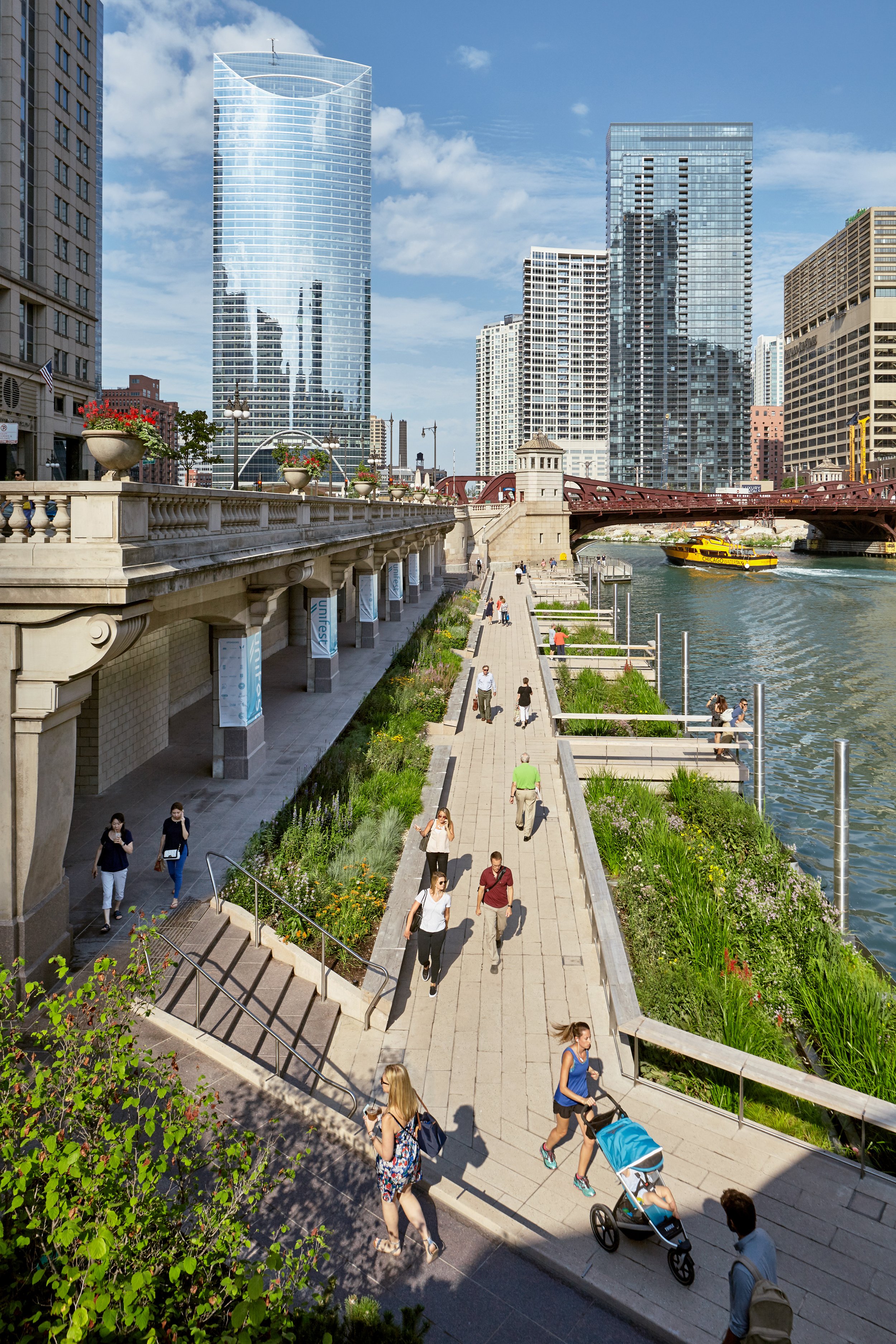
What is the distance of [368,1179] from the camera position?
705 cm

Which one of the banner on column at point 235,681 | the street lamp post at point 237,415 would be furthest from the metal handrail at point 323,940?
the street lamp post at point 237,415

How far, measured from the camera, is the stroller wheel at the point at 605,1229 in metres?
6.34

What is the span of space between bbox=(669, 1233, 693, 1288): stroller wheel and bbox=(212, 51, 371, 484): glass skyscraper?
158036 mm

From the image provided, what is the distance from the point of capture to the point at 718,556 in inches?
3871

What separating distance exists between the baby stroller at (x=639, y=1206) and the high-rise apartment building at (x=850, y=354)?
521 feet

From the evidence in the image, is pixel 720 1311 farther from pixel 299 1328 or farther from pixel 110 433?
pixel 110 433

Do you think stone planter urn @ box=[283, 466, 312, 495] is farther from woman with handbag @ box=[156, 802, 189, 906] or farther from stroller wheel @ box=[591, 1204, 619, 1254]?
stroller wheel @ box=[591, 1204, 619, 1254]

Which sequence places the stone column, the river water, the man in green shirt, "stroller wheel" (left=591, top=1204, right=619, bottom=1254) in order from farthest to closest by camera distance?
the river water, the stone column, the man in green shirt, "stroller wheel" (left=591, top=1204, right=619, bottom=1254)

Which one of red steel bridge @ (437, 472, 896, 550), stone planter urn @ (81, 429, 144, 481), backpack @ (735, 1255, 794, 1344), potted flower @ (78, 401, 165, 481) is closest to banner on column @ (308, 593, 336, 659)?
potted flower @ (78, 401, 165, 481)

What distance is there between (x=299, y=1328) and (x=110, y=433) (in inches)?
286

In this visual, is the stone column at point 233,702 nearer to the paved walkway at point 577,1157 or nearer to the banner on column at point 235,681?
the banner on column at point 235,681

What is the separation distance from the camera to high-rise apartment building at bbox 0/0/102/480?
41.9 meters

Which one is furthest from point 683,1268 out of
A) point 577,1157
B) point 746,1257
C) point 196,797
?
point 196,797

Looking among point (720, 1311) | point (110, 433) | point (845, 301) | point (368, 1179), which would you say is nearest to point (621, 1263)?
point (720, 1311)
